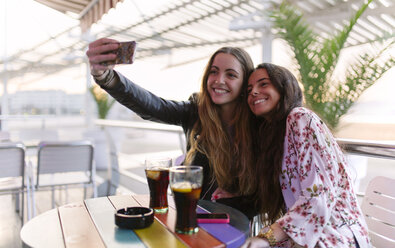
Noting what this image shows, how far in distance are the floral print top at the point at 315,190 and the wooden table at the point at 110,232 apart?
9.7 inches

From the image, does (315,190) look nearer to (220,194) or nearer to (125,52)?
(220,194)

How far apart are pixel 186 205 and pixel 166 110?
0.93 meters

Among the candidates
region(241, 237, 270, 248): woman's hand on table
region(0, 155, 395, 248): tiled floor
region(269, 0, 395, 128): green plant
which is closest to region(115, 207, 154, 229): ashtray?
region(241, 237, 270, 248): woman's hand on table

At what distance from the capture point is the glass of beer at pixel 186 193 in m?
0.98

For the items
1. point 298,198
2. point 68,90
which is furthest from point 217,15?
point 298,198

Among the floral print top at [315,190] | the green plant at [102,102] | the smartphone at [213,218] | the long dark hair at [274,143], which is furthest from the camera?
the green plant at [102,102]

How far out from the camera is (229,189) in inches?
63.6

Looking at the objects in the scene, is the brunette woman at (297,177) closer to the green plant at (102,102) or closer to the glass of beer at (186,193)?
the glass of beer at (186,193)

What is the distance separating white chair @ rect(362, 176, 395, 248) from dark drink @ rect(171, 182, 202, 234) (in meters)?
1.09

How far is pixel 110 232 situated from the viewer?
1.03 m

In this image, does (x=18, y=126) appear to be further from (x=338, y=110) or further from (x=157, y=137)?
(x=338, y=110)

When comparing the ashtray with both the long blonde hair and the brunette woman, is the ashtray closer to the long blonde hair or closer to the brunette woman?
the brunette woman

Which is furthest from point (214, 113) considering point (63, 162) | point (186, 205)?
point (63, 162)

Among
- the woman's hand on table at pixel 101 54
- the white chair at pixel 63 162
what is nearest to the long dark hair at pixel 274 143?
the woman's hand on table at pixel 101 54
